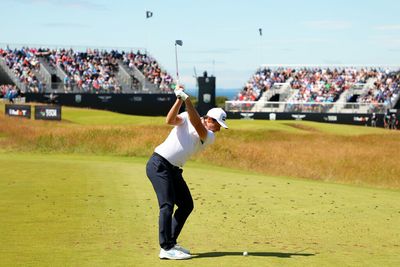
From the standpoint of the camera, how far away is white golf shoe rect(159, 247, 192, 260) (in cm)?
1104

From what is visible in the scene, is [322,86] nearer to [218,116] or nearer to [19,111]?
[19,111]

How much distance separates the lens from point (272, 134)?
4775 cm

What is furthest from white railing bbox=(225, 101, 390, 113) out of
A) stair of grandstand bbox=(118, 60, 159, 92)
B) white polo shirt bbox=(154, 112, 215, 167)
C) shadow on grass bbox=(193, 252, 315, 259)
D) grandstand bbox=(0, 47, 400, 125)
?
white polo shirt bbox=(154, 112, 215, 167)

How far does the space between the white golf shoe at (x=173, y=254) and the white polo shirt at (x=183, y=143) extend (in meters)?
1.24

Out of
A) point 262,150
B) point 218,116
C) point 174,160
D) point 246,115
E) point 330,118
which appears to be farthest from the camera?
point 246,115

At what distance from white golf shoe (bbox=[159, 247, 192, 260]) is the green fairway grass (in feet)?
0.50

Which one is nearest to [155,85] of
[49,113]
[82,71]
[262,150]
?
[82,71]

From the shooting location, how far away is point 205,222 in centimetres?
1486

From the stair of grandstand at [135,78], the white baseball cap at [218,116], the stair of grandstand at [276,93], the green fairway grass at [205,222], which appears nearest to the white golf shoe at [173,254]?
the green fairway grass at [205,222]

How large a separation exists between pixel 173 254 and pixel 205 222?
3.83 metres

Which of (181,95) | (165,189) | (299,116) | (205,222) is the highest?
(181,95)

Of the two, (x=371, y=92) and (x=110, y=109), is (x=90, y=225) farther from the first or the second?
(x=371, y=92)

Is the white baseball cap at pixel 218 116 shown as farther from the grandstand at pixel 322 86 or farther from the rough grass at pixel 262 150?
the grandstand at pixel 322 86

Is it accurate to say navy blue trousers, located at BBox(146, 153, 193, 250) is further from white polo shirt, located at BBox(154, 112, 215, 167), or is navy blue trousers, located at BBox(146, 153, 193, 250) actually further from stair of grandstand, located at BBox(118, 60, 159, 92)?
stair of grandstand, located at BBox(118, 60, 159, 92)
